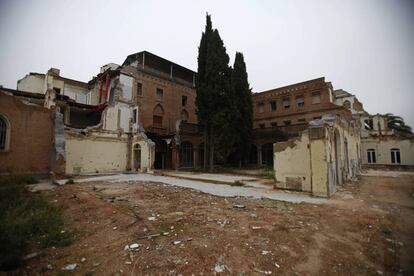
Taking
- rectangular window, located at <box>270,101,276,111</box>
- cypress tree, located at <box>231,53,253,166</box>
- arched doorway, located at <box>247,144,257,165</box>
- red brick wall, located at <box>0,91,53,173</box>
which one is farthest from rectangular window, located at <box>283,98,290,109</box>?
red brick wall, located at <box>0,91,53,173</box>

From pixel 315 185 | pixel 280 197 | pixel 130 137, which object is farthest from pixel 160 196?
pixel 130 137

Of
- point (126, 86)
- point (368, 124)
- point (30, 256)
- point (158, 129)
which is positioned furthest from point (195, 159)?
point (368, 124)

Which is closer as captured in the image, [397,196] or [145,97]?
[397,196]

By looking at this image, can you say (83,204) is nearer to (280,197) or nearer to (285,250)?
(285,250)

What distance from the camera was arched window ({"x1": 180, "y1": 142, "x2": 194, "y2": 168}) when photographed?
23.1 metres

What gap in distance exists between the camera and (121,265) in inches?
121

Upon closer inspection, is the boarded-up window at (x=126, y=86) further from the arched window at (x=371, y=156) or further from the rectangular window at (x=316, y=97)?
the arched window at (x=371, y=156)

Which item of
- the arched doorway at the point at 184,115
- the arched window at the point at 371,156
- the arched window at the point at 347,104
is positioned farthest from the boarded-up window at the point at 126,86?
the arched window at the point at 371,156

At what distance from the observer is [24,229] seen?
4.00 m

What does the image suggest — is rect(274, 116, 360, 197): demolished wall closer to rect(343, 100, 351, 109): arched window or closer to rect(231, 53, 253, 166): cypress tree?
rect(231, 53, 253, 166): cypress tree

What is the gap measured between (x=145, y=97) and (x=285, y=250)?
23.2 meters

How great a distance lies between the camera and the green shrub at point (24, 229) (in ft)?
10.3

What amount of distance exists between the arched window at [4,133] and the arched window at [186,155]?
1463cm

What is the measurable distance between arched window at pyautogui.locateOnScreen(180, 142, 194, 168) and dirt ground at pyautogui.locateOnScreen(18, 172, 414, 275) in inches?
646
